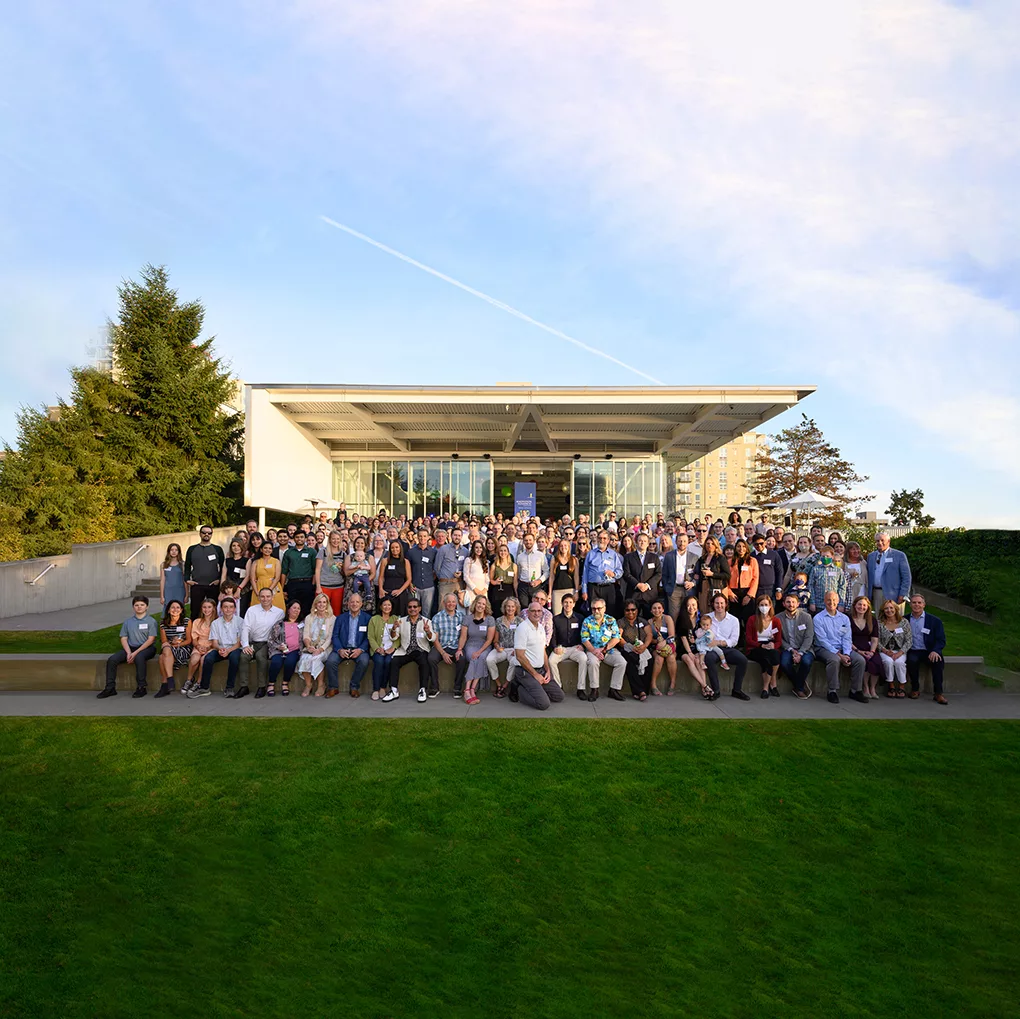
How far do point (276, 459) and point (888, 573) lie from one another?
2056 cm

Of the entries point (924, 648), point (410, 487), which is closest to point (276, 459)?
point (410, 487)

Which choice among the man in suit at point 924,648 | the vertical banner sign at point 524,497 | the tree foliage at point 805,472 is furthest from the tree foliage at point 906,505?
the man in suit at point 924,648

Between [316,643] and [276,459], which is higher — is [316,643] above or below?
below

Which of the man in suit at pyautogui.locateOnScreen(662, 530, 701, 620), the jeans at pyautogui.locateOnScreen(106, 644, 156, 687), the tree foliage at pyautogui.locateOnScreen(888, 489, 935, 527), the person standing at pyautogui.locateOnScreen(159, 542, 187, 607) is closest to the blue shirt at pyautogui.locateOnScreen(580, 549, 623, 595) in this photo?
the man in suit at pyautogui.locateOnScreen(662, 530, 701, 620)

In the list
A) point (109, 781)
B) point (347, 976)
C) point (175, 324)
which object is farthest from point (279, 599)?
point (175, 324)

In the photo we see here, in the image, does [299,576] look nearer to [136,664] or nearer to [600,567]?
[136,664]

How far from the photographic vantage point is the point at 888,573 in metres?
10.0

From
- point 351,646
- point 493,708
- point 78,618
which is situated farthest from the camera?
point 78,618

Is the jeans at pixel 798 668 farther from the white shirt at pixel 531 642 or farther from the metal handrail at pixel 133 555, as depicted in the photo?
the metal handrail at pixel 133 555

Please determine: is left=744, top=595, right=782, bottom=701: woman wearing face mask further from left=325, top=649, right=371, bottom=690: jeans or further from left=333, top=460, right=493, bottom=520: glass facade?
left=333, top=460, right=493, bottom=520: glass facade

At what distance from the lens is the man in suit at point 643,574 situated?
996cm

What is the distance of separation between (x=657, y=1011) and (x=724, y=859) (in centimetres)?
158

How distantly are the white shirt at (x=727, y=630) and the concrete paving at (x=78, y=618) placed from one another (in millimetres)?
11729

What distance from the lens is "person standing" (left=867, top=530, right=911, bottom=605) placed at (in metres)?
9.91
